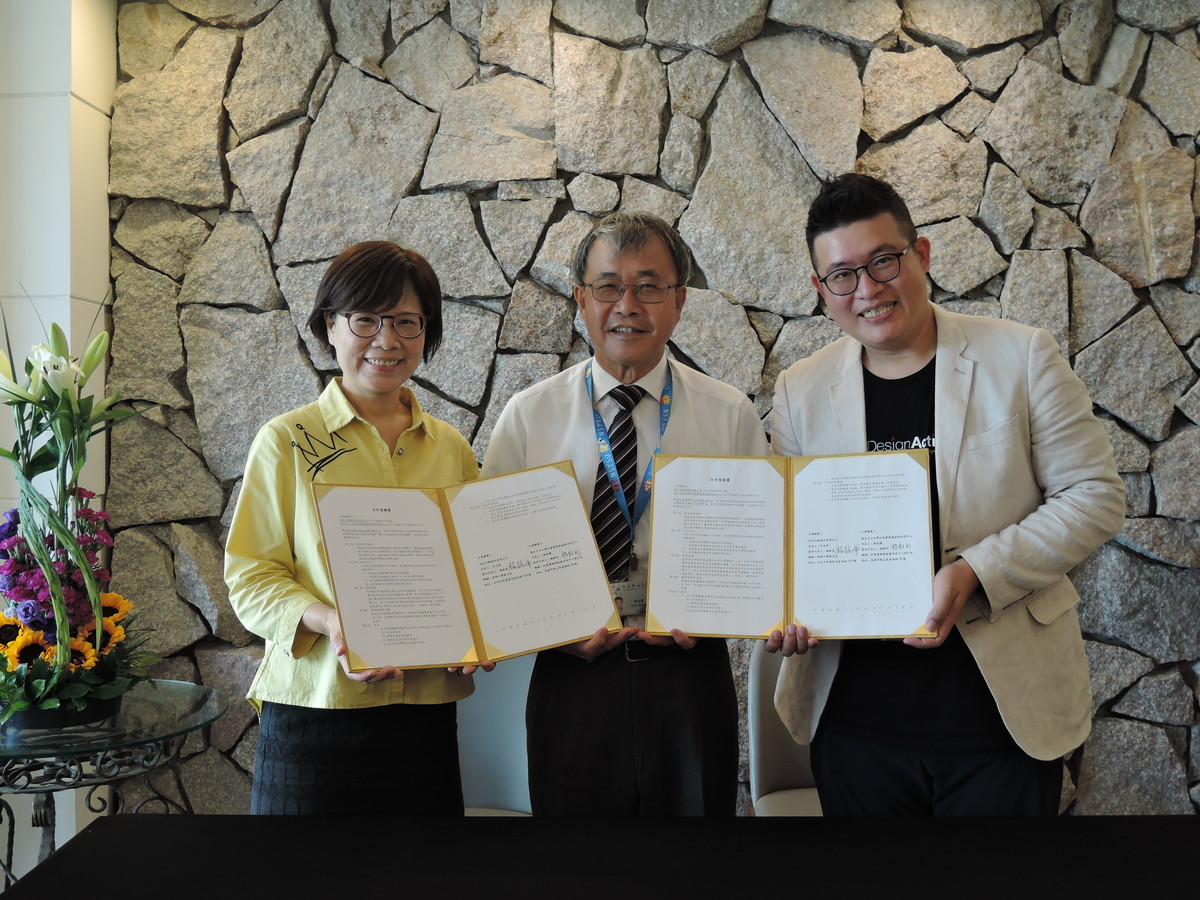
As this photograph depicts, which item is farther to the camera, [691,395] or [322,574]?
[691,395]

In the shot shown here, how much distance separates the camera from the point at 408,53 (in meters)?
3.01

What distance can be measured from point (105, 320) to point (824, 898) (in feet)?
9.33

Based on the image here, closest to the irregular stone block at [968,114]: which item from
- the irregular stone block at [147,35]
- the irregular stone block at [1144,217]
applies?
the irregular stone block at [1144,217]

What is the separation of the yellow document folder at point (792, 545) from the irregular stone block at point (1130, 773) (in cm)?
172

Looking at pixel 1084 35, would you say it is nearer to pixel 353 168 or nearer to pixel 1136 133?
pixel 1136 133

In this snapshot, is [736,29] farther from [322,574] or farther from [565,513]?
[322,574]

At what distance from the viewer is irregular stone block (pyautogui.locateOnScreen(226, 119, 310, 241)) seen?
3016 millimetres

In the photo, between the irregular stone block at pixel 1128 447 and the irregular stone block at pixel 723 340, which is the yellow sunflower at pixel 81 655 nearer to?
the irregular stone block at pixel 723 340

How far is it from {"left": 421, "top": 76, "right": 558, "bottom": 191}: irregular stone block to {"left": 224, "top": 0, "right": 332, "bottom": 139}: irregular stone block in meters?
0.50

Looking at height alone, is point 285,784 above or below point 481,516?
below

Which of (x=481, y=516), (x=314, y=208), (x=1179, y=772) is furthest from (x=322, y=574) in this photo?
(x=1179, y=772)

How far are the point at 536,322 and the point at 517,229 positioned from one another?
0.30 metres

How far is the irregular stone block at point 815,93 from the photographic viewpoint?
2.89 m

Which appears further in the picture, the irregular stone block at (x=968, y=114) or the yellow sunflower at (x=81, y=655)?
the irregular stone block at (x=968, y=114)
